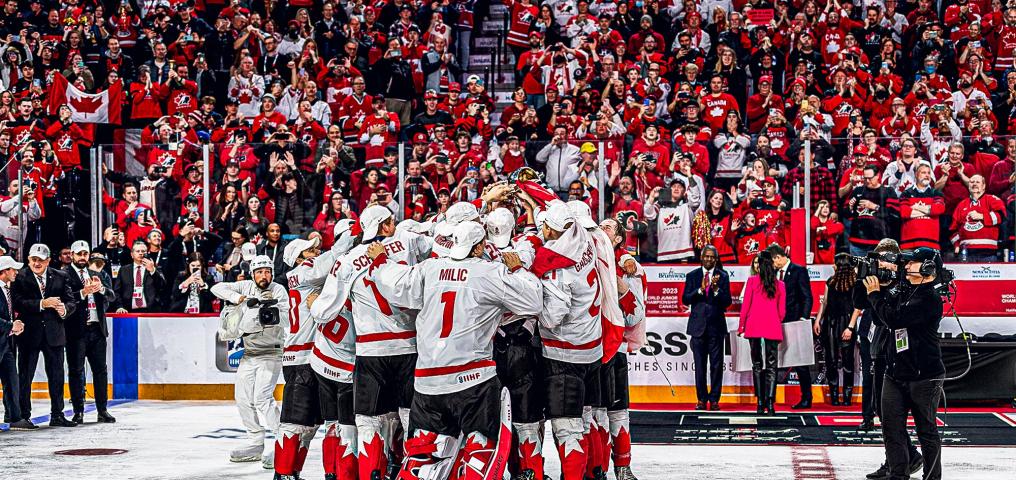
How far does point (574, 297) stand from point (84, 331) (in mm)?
6739

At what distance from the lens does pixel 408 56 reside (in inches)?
766

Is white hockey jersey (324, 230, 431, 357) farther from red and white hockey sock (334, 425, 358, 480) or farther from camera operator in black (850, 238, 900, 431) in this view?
camera operator in black (850, 238, 900, 431)

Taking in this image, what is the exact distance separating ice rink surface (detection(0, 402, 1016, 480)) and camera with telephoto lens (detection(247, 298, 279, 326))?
3.65 feet

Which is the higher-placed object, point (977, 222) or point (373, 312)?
point (977, 222)

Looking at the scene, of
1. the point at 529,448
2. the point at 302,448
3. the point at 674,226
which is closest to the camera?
the point at 529,448

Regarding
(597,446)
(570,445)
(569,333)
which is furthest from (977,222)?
(570,445)

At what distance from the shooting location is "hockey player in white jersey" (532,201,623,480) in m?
7.88

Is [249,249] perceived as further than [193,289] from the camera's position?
No

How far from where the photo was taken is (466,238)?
23.4ft

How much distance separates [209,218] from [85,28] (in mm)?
6411

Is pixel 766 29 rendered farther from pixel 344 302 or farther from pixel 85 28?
pixel 344 302

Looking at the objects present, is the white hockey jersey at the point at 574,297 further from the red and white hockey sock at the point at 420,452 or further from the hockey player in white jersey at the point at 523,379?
the red and white hockey sock at the point at 420,452

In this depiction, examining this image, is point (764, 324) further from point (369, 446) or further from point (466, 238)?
point (466, 238)

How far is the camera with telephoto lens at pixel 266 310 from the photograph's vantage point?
9461mm
